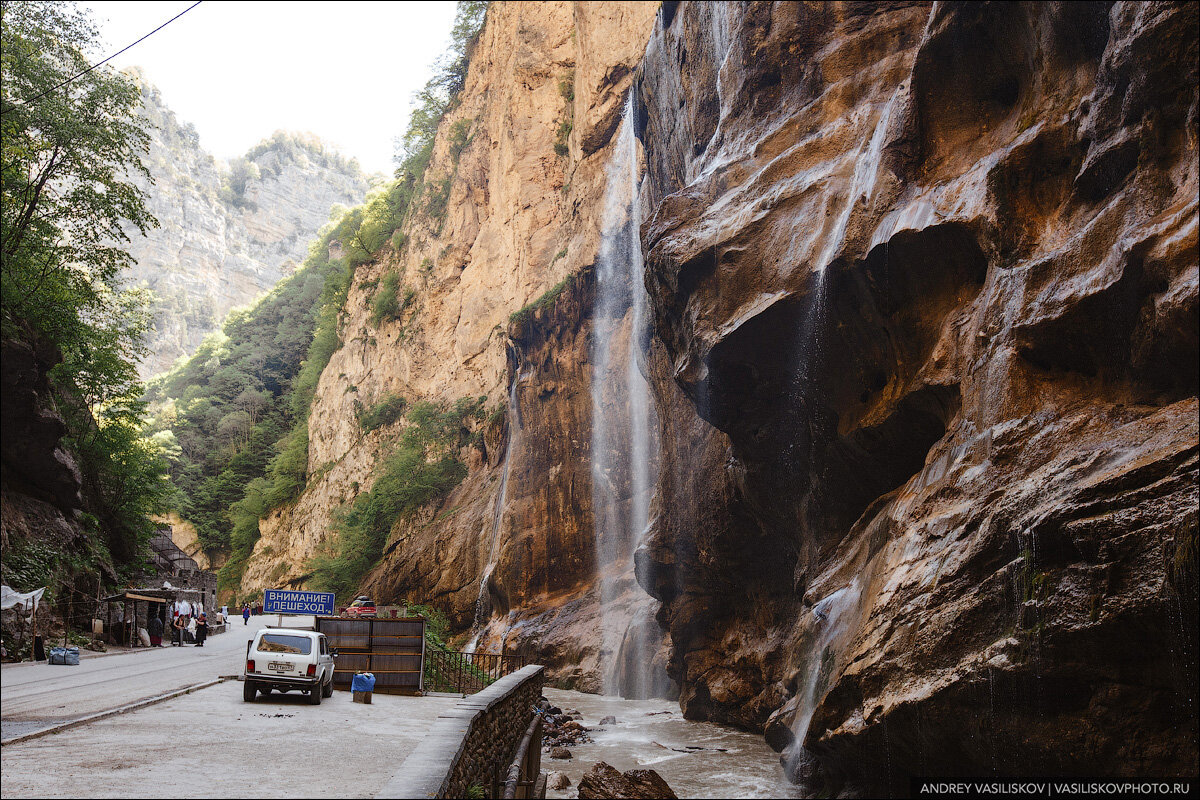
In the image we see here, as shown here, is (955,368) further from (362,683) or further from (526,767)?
(362,683)

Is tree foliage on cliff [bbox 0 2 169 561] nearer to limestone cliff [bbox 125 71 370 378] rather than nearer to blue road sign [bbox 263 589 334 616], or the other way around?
blue road sign [bbox 263 589 334 616]

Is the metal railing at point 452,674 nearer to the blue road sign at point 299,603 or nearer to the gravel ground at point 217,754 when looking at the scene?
the blue road sign at point 299,603

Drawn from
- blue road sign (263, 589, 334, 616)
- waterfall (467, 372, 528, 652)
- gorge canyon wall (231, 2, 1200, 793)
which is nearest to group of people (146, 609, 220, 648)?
waterfall (467, 372, 528, 652)

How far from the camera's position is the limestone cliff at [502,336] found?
3361cm

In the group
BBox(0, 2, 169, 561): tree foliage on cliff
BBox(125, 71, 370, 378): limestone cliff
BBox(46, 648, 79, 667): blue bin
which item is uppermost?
BBox(125, 71, 370, 378): limestone cliff

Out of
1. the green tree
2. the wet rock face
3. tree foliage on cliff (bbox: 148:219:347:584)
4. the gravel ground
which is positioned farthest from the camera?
tree foliage on cliff (bbox: 148:219:347:584)

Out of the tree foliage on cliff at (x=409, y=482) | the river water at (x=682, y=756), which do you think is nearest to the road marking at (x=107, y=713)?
the river water at (x=682, y=756)

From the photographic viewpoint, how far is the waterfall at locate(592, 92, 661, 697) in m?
31.1

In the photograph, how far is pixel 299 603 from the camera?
68.6ft

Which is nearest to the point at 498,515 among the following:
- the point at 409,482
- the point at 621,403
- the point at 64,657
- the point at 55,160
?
the point at 621,403

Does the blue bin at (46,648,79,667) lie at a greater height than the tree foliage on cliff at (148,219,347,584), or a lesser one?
lesser

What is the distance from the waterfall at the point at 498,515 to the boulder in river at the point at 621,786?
73.6 feet

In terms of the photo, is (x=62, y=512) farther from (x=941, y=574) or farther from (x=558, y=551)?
(x=941, y=574)

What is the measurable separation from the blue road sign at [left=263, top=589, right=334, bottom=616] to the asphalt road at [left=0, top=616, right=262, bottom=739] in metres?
1.76
